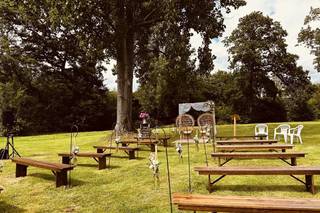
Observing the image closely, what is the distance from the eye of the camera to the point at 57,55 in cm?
3419

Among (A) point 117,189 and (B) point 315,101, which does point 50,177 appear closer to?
(A) point 117,189

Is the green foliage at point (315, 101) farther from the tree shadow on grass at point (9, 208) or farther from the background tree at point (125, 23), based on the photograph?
the tree shadow on grass at point (9, 208)

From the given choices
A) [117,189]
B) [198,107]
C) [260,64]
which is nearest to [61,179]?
[117,189]

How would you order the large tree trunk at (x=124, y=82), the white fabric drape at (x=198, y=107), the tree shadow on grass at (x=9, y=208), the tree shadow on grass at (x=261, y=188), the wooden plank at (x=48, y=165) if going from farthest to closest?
the white fabric drape at (x=198, y=107)
the large tree trunk at (x=124, y=82)
the wooden plank at (x=48, y=165)
the tree shadow on grass at (x=261, y=188)
the tree shadow on grass at (x=9, y=208)

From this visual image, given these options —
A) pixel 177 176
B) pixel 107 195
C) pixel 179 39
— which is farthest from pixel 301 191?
pixel 179 39

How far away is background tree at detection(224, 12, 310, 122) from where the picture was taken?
34344 millimetres

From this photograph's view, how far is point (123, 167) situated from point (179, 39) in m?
8.57

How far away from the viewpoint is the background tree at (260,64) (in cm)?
3434

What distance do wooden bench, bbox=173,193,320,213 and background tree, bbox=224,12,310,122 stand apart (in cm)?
3176

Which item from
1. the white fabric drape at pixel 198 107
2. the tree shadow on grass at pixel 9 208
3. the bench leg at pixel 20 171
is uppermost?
the white fabric drape at pixel 198 107

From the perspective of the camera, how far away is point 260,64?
115ft

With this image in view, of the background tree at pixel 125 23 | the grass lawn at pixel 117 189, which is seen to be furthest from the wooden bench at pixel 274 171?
the background tree at pixel 125 23

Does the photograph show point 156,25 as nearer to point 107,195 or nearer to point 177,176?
point 177,176

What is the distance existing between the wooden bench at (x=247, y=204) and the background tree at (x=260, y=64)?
3176 cm
